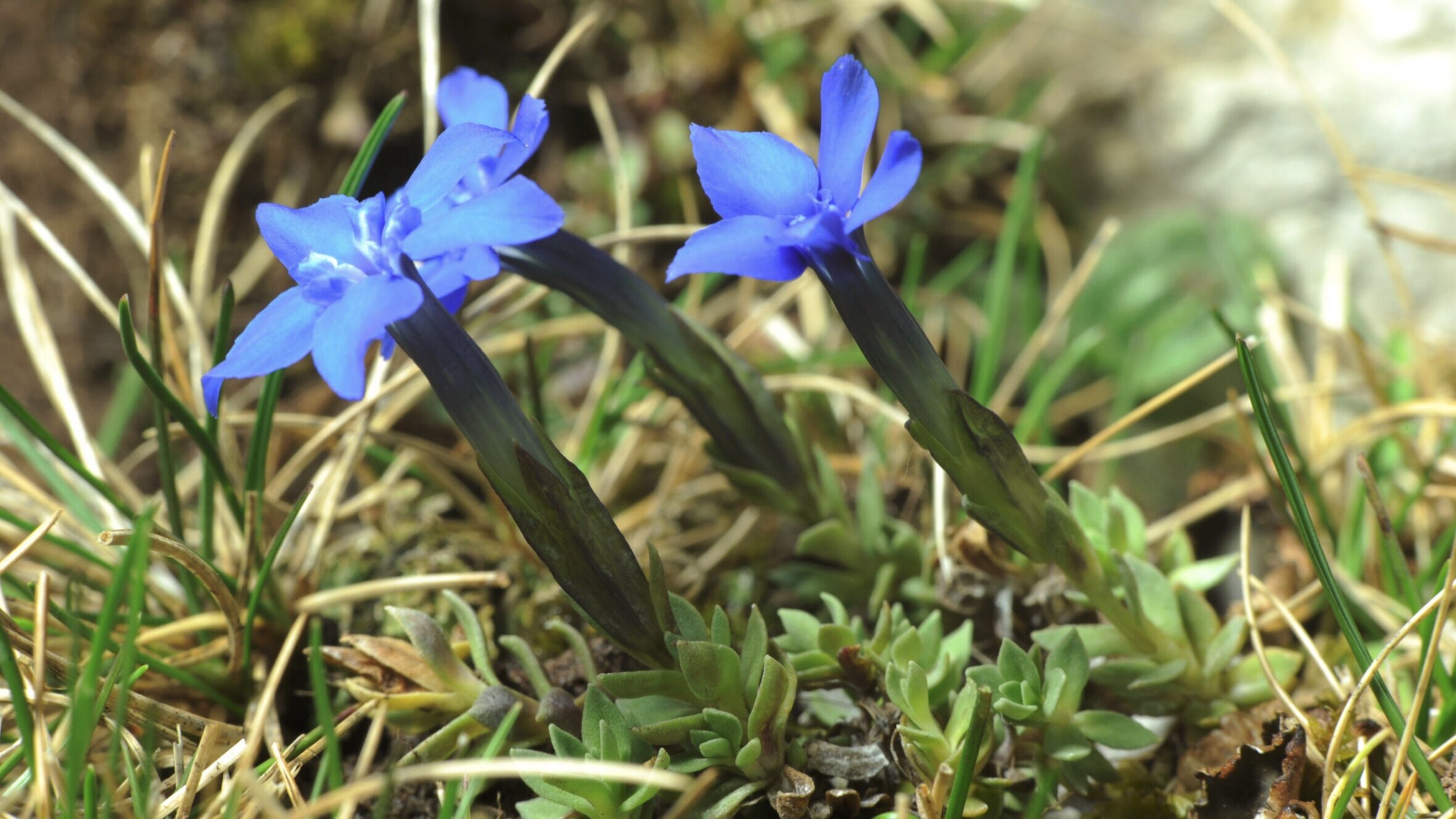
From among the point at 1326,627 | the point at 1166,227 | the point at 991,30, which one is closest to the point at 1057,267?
the point at 1166,227

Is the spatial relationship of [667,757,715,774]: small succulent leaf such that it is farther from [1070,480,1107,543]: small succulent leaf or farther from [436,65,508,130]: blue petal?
[436,65,508,130]: blue petal

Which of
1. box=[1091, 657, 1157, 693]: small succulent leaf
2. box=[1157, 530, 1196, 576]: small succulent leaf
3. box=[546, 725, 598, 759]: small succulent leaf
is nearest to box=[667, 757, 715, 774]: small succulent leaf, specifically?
box=[546, 725, 598, 759]: small succulent leaf

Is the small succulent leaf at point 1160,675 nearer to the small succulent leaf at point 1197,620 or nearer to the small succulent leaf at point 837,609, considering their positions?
the small succulent leaf at point 1197,620

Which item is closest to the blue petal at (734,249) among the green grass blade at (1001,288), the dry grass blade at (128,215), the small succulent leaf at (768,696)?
the small succulent leaf at (768,696)

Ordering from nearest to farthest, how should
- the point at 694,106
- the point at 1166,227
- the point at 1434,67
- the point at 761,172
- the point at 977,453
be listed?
1. the point at 761,172
2. the point at 977,453
3. the point at 1434,67
4. the point at 1166,227
5. the point at 694,106

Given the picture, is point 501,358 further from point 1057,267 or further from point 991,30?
point 991,30

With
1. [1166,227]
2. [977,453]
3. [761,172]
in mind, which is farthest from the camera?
[1166,227]
